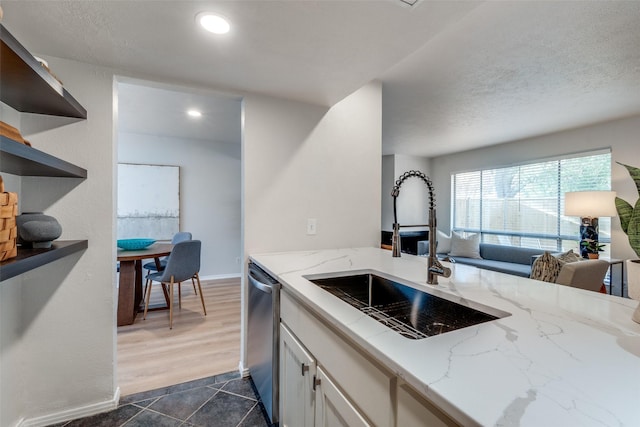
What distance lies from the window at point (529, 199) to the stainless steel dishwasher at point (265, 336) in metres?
4.84

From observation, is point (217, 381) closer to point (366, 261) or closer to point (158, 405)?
point (158, 405)

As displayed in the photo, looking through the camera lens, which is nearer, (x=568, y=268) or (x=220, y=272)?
(x=568, y=268)

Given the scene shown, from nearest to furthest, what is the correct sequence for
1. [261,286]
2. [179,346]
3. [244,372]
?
[261,286], [244,372], [179,346]

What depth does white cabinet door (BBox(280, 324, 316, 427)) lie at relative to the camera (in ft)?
3.62

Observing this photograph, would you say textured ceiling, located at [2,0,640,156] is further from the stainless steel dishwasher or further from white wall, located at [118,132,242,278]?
white wall, located at [118,132,242,278]

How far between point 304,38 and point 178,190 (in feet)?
12.9

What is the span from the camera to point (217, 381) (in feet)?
6.58

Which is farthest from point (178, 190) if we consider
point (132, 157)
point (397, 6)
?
point (397, 6)

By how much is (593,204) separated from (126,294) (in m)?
5.38

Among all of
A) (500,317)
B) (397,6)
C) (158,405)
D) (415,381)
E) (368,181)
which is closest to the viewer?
(415,381)

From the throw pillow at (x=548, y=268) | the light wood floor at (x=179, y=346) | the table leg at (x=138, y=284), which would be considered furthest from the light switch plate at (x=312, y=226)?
the table leg at (x=138, y=284)

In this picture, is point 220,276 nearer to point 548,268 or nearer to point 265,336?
point 265,336

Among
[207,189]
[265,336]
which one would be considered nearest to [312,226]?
[265,336]

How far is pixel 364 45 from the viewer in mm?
1429
